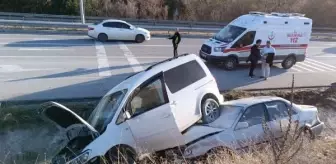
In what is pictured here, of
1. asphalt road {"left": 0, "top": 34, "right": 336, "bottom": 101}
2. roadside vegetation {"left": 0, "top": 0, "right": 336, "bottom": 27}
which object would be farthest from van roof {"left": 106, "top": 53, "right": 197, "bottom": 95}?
roadside vegetation {"left": 0, "top": 0, "right": 336, "bottom": 27}

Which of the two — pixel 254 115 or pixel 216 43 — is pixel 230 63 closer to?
pixel 216 43

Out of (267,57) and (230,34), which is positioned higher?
(230,34)

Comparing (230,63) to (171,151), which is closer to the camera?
(171,151)

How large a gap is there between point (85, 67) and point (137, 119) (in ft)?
29.7

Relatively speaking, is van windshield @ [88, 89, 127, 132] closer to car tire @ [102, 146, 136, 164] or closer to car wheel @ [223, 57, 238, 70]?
car tire @ [102, 146, 136, 164]

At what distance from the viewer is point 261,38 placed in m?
16.3

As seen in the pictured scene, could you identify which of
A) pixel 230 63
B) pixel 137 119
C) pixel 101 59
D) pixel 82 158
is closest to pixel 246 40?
pixel 230 63

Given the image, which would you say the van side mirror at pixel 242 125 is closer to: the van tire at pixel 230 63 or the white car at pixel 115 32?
the van tire at pixel 230 63

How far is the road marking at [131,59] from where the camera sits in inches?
639

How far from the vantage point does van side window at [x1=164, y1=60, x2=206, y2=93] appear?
8.27 m

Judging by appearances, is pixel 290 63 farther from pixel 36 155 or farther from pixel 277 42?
pixel 36 155

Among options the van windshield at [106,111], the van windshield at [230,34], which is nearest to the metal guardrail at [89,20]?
the van windshield at [230,34]

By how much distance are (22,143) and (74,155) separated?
3544mm

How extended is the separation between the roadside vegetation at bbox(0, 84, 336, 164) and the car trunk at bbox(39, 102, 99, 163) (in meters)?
0.56
